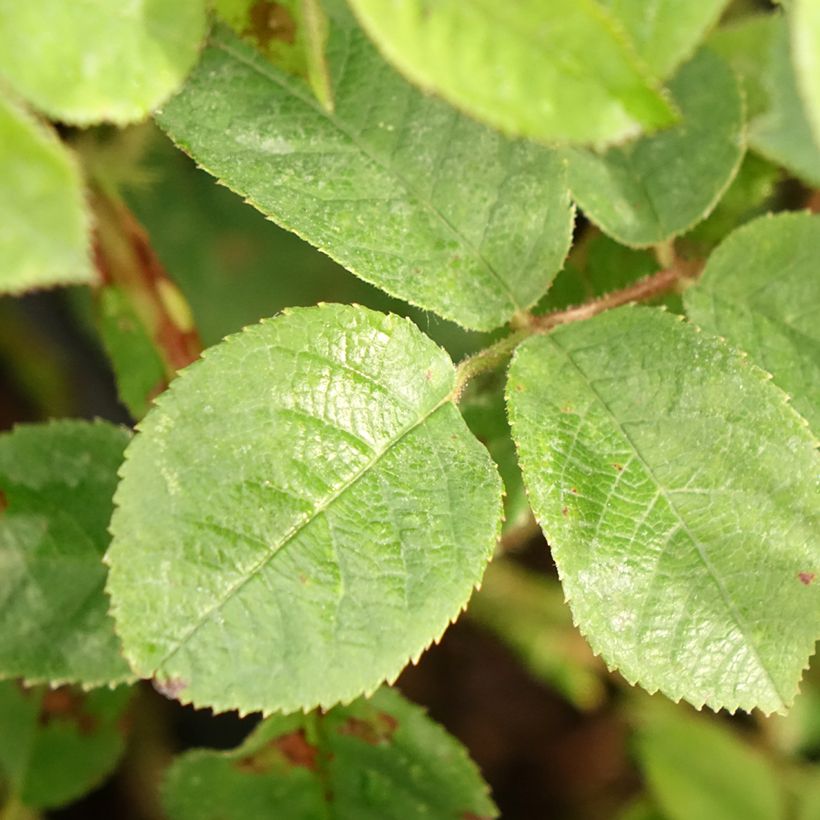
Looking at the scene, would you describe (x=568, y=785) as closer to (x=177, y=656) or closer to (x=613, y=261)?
(x=613, y=261)

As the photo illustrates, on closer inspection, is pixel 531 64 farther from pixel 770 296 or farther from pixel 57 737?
pixel 57 737

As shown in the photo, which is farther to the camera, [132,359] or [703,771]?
[703,771]

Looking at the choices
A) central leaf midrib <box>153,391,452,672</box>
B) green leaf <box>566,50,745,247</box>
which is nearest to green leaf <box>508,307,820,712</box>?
central leaf midrib <box>153,391,452,672</box>

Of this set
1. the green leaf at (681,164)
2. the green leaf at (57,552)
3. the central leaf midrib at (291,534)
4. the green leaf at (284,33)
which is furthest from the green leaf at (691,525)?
the green leaf at (57,552)

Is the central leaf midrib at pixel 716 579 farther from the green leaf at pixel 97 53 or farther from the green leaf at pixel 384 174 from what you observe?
the green leaf at pixel 97 53

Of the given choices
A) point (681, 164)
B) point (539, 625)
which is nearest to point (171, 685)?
point (681, 164)

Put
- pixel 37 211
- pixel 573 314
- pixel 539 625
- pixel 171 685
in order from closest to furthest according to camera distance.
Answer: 1. pixel 37 211
2. pixel 171 685
3. pixel 573 314
4. pixel 539 625
